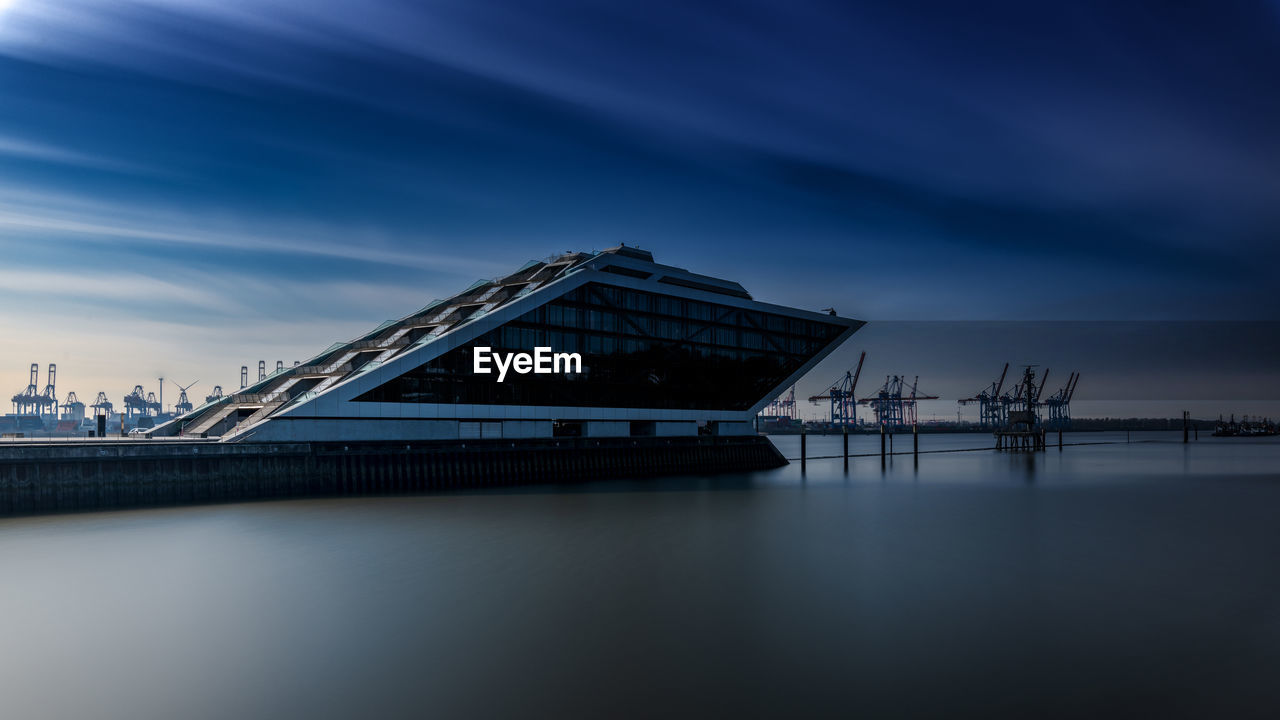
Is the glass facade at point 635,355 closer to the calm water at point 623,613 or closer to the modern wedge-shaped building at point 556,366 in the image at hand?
the modern wedge-shaped building at point 556,366

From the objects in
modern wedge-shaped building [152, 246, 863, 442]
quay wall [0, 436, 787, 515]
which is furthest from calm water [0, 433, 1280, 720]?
modern wedge-shaped building [152, 246, 863, 442]

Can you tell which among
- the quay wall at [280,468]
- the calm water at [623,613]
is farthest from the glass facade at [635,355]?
the calm water at [623,613]

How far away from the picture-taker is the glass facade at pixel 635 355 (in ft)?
168

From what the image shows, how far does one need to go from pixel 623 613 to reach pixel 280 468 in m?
29.5

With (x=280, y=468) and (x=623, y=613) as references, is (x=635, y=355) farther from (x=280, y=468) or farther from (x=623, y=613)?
(x=623, y=613)

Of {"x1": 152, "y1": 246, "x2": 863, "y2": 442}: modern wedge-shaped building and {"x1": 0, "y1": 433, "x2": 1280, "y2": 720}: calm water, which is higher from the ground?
A: {"x1": 152, "y1": 246, "x2": 863, "y2": 442}: modern wedge-shaped building

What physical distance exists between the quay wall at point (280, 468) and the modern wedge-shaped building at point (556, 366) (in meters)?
1.28

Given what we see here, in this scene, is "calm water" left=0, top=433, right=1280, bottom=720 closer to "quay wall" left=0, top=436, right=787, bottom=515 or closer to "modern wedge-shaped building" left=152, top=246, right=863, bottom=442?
"quay wall" left=0, top=436, right=787, bottom=515

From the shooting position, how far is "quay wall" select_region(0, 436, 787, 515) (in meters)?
35.2

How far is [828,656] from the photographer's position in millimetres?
15633

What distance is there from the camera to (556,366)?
55906 millimetres

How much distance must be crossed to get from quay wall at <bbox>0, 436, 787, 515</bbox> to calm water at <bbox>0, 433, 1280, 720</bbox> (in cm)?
277

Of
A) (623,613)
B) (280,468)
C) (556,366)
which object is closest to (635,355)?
Result: (556,366)

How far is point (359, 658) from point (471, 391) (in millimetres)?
36793
